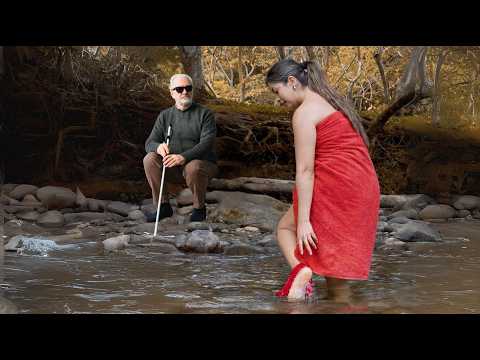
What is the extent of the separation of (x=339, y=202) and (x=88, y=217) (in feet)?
13.8

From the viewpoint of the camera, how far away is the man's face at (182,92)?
6.91m

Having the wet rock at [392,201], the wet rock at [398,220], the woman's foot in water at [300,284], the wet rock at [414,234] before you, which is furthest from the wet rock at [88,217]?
the woman's foot in water at [300,284]

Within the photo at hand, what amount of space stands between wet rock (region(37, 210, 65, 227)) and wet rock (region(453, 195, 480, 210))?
405 cm

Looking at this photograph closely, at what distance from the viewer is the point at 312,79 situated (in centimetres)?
400

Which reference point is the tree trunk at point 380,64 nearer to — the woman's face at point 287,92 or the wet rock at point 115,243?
the wet rock at point 115,243

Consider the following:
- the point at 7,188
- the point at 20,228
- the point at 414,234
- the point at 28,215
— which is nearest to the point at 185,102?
the point at 20,228

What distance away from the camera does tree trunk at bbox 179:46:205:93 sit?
8.64 metres

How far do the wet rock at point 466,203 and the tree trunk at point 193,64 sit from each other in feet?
9.50

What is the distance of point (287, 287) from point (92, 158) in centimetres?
504

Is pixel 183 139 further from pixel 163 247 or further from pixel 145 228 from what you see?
pixel 163 247

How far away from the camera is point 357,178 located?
398 centimetres

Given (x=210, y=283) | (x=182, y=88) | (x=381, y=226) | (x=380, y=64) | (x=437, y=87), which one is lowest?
(x=210, y=283)

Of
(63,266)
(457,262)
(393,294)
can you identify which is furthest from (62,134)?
(393,294)

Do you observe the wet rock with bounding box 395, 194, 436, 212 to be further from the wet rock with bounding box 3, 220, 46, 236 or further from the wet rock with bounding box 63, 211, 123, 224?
the wet rock with bounding box 3, 220, 46, 236
